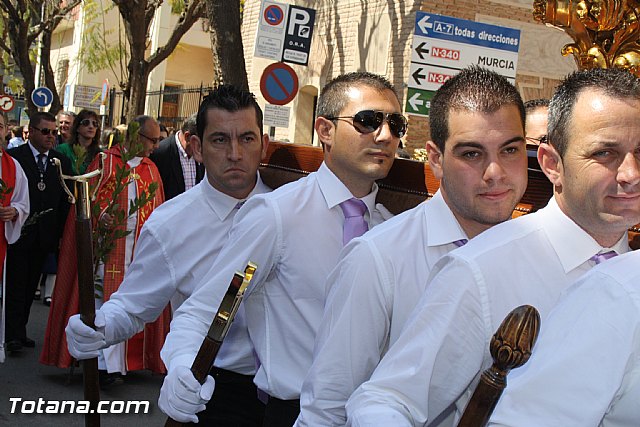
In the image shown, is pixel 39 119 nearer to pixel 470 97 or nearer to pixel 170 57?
pixel 470 97

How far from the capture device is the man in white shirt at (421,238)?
2.63 metres

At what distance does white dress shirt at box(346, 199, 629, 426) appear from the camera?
218 centimetres

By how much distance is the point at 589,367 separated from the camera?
1.75m

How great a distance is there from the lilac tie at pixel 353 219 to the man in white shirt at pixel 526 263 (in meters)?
1.10

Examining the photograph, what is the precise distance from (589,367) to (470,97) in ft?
4.03

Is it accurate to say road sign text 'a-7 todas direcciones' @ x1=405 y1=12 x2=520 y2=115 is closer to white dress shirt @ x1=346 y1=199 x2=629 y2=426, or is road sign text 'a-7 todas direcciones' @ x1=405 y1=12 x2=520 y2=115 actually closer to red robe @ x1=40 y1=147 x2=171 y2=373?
red robe @ x1=40 y1=147 x2=171 y2=373

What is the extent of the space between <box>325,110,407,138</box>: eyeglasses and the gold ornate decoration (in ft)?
2.48

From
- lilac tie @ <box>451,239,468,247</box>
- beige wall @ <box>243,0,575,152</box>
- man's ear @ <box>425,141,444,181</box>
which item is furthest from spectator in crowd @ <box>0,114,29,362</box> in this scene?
beige wall @ <box>243,0,575,152</box>

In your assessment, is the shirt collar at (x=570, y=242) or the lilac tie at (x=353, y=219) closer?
the shirt collar at (x=570, y=242)

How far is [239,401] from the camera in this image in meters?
3.76

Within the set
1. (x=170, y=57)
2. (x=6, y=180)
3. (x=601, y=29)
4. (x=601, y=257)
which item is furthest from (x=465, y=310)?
(x=170, y=57)

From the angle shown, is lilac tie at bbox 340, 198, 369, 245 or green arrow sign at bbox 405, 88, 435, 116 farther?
green arrow sign at bbox 405, 88, 435, 116

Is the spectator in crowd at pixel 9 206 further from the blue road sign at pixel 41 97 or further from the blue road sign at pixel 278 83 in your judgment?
the blue road sign at pixel 41 97
